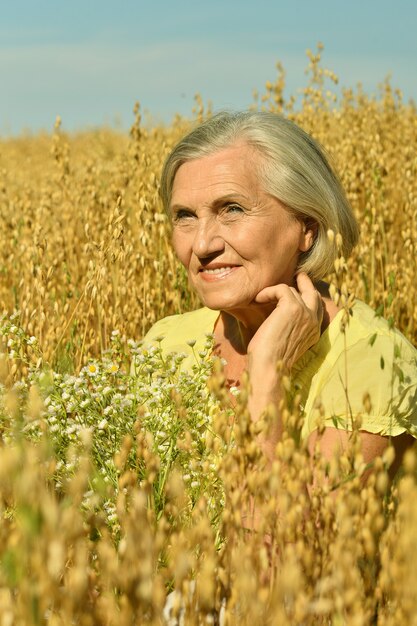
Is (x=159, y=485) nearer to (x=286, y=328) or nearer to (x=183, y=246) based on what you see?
(x=286, y=328)

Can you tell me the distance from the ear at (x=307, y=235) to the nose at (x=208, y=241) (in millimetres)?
261

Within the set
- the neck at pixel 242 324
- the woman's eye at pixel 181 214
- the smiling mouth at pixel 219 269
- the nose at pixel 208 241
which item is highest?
the woman's eye at pixel 181 214

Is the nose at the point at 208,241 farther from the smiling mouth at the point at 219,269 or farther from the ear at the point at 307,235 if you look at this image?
the ear at the point at 307,235

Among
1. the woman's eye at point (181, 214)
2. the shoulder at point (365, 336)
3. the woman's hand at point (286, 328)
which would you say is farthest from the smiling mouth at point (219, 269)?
the shoulder at point (365, 336)

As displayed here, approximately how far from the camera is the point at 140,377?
2072mm

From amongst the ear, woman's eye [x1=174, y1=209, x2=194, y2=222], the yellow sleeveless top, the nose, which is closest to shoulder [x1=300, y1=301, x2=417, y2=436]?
the yellow sleeveless top

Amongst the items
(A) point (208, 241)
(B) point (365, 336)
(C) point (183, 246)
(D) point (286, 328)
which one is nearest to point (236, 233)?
(A) point (208, 241)

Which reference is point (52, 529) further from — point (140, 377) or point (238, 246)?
point (238, 246)

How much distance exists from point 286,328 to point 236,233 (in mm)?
351

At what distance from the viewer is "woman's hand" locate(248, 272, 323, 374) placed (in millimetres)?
2072

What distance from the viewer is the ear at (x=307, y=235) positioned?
245 cm

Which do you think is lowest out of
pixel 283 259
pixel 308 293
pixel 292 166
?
pixel 308 293

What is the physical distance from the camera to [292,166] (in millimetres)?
2381

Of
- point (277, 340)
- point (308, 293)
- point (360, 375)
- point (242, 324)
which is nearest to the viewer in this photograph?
point (277, 340)
